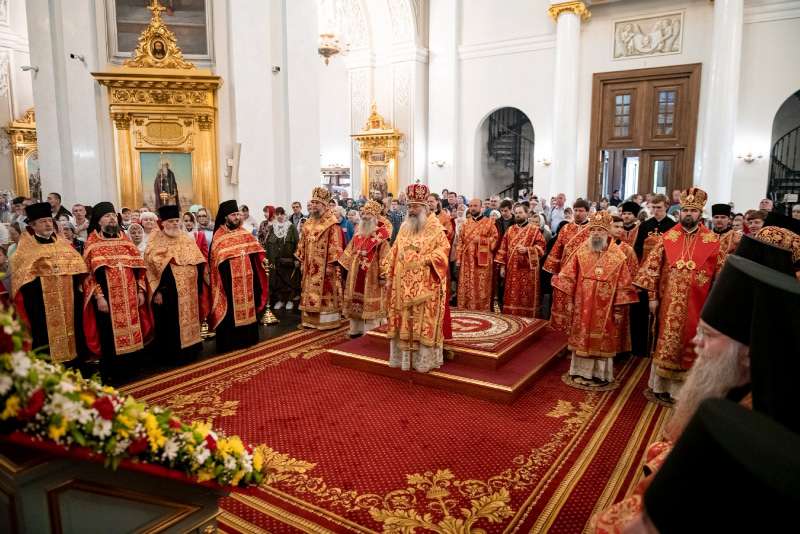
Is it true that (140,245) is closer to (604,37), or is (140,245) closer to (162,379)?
(162,379)

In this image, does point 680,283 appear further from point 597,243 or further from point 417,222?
point 417,222

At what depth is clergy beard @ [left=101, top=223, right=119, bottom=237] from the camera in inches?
228

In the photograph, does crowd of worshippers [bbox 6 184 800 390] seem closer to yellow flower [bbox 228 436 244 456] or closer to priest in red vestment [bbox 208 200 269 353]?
priest in red vestment [bbox 208 200 269 353]

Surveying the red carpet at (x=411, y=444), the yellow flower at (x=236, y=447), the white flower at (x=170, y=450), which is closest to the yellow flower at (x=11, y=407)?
the white flower at (x=170, y=450)

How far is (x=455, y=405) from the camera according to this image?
17.2 feet

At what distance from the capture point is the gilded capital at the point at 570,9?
1503cm

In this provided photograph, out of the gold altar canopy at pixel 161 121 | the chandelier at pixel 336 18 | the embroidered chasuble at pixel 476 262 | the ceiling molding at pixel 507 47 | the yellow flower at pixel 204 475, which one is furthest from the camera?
the chandelier at pixel 336 18

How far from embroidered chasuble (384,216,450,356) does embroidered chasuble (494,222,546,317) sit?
247 cm

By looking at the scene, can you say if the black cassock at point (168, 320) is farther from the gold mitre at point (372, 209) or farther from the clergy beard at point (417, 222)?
the clergy beard at point (417, 222)

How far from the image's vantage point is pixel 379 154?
62.1 ft

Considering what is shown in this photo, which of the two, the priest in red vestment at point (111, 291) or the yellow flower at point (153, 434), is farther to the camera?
the priest in red vestment at point (111, 291)

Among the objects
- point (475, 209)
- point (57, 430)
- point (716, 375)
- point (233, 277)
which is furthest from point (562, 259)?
point (57, 430)

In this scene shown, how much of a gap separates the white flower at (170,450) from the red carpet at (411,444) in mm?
1611

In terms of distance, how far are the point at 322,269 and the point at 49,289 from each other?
3473 mm
